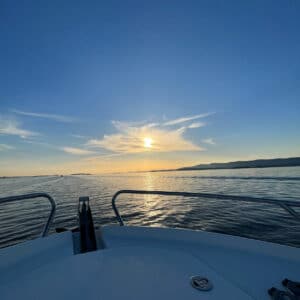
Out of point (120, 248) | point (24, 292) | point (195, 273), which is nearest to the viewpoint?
point (24, 292)

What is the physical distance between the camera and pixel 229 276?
1812 millimetres

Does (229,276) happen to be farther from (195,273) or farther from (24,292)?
(24,292)

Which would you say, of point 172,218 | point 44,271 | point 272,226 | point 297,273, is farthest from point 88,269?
point 172,218

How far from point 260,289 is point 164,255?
872 mm

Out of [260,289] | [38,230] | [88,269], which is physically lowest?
[38,230]

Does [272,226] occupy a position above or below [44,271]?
below

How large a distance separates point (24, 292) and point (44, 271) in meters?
0.28

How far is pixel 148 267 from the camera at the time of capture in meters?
1.89

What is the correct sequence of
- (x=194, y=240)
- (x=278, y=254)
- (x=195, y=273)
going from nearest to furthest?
(x=195, y=273), (x=278, y=254), (x=194, y=240)

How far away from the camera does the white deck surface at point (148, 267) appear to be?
156 cm

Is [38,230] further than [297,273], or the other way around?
[38,230]

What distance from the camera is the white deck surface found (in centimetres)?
156

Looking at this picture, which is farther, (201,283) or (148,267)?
(148,267)

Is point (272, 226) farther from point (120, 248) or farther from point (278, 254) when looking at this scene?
point (120, 248)
